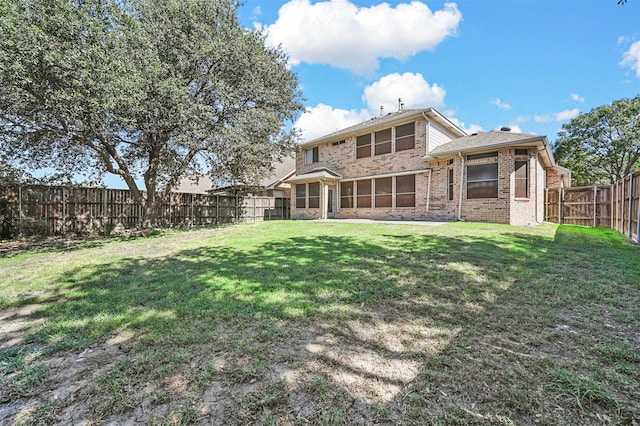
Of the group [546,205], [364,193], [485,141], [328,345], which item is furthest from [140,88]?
[546,205]

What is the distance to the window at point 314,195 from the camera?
1881 cm

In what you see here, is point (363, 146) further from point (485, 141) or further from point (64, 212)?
point (64, 212)

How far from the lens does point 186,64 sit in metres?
9.91

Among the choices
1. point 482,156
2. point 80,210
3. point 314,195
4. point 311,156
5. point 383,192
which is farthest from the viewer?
point 311,156

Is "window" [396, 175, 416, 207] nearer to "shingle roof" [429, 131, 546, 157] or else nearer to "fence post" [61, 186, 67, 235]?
"shingle roof" [429, 131, 546, 157]

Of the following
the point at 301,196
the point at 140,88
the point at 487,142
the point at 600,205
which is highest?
the point at 140,88

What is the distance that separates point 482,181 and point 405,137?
15.3ft

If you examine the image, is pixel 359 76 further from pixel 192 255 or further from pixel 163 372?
pixel 163 372

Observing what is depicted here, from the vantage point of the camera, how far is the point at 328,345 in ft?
7.93

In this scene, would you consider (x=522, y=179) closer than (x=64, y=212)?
No

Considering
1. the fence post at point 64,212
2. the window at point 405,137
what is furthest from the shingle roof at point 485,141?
the fence post at point 64,212

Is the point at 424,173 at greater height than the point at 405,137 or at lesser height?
lesser

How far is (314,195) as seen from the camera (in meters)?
19.1

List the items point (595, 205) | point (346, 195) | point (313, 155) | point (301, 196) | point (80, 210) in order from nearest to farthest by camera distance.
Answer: point (80, 210)
point (595, 205)
point (346, 195)
point (301, 196)
point (313, 155)
